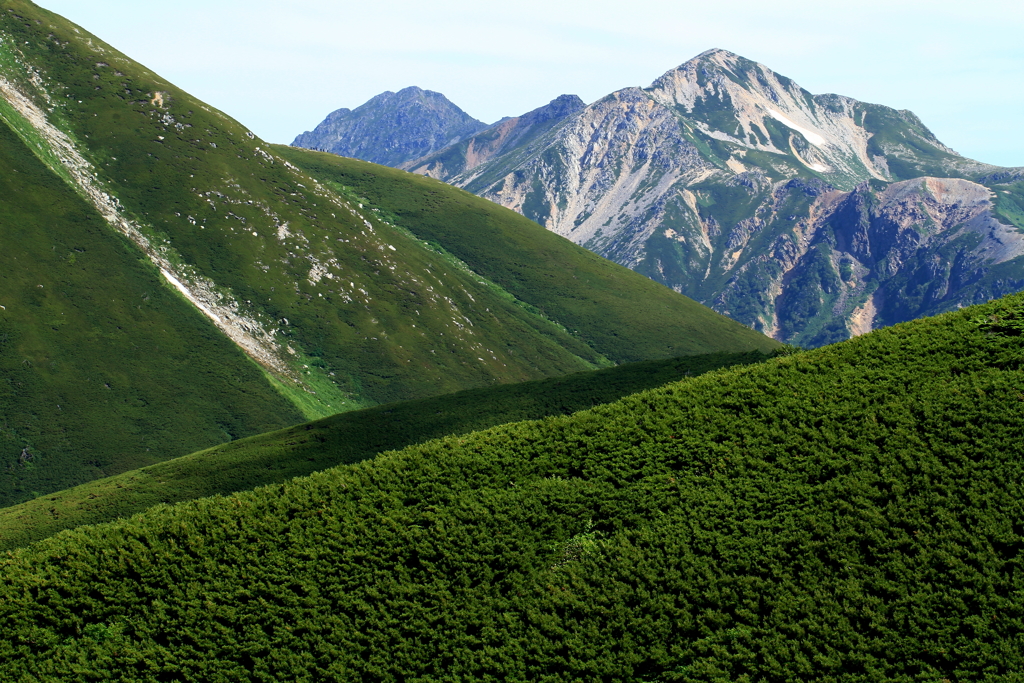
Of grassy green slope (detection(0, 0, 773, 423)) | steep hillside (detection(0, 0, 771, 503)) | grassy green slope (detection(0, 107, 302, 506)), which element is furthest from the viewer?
grassy green slope (detection(0, 0, 773, 423))

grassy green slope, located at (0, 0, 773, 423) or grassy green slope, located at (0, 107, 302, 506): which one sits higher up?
grassy green slope, located at (0, 0, 773, 423)

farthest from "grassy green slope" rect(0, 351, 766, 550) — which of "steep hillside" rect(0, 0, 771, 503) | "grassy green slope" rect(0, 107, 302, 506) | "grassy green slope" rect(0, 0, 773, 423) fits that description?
"grassy green slope" rect(0, 0, 773, 423)

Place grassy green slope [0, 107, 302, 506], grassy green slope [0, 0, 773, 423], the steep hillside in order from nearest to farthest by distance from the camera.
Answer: grassy green slope [0, 107, 302, 506] < the steep hillside < grassy green slope [0, 0, 773, 423]

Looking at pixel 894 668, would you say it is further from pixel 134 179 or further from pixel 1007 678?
pixel 134 179

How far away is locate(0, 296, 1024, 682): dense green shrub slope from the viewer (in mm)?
28219

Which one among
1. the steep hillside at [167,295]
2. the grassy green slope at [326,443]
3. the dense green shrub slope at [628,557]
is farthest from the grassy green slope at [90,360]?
the dense green shrub slope at [628,557]

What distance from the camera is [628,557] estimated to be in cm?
3262

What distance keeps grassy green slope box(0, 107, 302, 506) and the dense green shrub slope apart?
9652 centimetres

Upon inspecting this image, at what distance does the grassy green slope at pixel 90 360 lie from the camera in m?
121

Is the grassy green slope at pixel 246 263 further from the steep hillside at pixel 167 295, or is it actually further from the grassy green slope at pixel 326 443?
the grassy green slope at pixel 326 443

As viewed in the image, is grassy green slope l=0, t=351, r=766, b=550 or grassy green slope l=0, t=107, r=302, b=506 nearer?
grassy green slope l=0, t=351, r=766, b=550

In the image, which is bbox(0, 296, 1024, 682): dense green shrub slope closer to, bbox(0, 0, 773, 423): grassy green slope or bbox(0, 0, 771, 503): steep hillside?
bbox(0, 0, 771, 503): steep hillside

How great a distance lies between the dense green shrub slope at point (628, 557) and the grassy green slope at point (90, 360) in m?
96.5

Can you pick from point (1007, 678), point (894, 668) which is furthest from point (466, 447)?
point (1007, 678)
